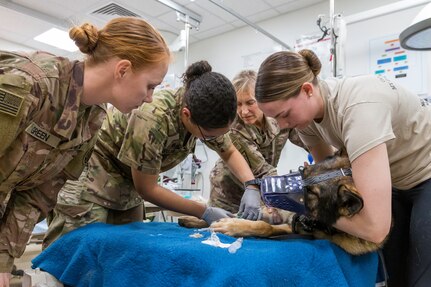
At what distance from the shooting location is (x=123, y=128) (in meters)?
1.33

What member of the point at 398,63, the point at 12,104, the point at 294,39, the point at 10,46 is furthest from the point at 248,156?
the point at 10,46

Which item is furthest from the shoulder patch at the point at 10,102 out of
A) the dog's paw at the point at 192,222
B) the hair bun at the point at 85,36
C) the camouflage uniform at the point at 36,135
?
the dog's paw at the point at 192,222

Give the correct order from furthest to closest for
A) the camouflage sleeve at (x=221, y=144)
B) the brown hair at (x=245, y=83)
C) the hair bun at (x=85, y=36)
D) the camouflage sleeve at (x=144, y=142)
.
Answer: the brown hair at (x=245, y=83) → the camouflage sleeve at (x=221, y=144) → the camouflage sleeve at (x=144, y=142) → the hair bun at (x=85, y=36)

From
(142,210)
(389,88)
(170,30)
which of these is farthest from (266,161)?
(170,30)

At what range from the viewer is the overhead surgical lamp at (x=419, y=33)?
1.36m

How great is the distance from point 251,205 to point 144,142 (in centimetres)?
46

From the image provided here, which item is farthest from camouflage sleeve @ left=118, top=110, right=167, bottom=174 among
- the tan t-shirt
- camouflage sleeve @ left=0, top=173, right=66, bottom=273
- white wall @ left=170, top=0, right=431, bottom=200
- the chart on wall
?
the chart on wall

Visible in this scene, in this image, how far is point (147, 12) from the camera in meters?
4.04

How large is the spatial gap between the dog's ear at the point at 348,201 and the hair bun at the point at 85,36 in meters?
0.78

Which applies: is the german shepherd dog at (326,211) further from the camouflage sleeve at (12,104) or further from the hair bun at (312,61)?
the camouflage sleeve at (12,104)

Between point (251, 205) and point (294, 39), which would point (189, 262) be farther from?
point (294, 39)

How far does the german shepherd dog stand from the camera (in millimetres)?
928

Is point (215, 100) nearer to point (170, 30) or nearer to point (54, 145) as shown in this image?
Result: point (54, 145)

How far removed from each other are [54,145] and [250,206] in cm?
71
